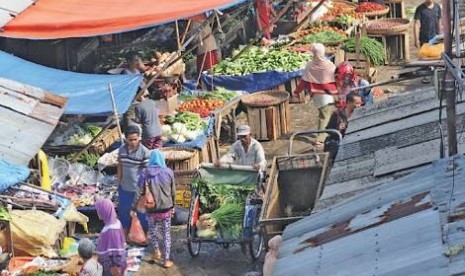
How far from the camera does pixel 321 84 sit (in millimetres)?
15641

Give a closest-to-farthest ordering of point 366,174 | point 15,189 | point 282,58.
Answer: point 366,174, point 15,189, point 282,58

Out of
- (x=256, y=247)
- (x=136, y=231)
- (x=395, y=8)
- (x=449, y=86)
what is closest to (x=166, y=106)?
(x=136, y=231)

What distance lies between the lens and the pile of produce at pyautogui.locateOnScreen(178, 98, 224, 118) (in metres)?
15.8

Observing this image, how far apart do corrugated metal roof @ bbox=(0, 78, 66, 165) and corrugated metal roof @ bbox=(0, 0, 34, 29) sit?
263cm

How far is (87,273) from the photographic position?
9617 mm

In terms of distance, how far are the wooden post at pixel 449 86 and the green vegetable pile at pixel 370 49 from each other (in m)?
12.3

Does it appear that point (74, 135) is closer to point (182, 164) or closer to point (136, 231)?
point (182, 164)

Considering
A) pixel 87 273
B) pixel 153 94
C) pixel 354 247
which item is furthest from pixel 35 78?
pixel 354 247

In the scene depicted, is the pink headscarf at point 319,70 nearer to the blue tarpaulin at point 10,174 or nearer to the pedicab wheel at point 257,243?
the pedicab wheel at point 257,243

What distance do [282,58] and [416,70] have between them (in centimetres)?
794

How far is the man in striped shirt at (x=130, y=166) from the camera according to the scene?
39.5 feet

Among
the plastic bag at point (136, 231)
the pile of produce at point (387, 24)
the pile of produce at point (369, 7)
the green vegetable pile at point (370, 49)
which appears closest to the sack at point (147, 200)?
the plastic bag at point (136, 231)

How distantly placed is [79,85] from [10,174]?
3.28m

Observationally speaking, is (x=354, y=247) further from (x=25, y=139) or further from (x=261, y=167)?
(x=25, y=139)
